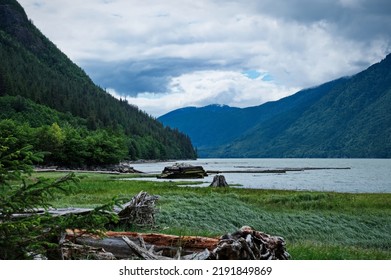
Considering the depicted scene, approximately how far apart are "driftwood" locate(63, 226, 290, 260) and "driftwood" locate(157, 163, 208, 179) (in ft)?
185

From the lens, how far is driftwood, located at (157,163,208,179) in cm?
6706

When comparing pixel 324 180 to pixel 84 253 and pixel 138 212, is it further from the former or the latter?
pixel 84 253

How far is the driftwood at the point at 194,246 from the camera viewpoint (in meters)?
7.92

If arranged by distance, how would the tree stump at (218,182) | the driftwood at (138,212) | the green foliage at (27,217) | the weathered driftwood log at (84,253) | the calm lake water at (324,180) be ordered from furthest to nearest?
1. the calm lake water at (324,180)
2. the tree stump at (218,182)
3. the driftwood at (138,212)
4. the weathered driftwood log at (84,253)
5. the green foliage at (27,217)

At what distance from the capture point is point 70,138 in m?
102

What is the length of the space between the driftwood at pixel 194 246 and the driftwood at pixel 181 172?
56.3m

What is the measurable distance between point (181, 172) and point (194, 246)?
6006 cm

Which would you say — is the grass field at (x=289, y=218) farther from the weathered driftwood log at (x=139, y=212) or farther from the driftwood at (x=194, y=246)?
the driftwood at (x=194, y=246)

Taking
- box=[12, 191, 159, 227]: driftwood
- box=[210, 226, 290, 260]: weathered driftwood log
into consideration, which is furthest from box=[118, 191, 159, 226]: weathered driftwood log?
box=[210, 226, 290, 260]: weathered driftwood log

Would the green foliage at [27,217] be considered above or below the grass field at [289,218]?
above

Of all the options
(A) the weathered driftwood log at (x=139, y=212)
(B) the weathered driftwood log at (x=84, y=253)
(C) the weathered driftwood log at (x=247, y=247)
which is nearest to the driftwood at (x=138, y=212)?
(A) the weathered driftwood log at (x=139, y=212)

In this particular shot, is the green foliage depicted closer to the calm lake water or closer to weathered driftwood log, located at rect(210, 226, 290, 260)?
weathered driftwood log, located at rect(210, 226, 290, 260)

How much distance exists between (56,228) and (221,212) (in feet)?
50.7

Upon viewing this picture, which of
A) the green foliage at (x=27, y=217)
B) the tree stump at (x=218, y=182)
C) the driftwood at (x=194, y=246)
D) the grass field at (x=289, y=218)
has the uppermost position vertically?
the green foliage at (x=27, y=217)
